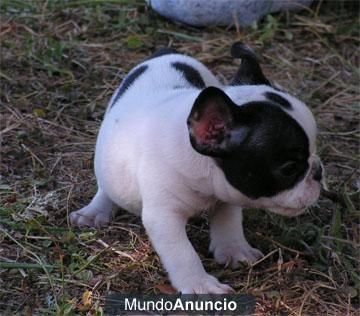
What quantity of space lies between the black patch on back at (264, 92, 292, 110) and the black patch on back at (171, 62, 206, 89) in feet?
2.88

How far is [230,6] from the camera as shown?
7629 millimetres

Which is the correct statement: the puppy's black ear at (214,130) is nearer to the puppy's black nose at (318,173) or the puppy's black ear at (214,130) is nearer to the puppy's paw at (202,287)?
the puppy's black nose at (318,173)

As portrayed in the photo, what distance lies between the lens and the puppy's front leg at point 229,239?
4.80 meters

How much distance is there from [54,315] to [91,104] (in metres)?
2.51

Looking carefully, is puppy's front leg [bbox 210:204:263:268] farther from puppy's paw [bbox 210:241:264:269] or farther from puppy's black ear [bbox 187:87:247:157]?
puppy's black ear [bbox 187:87:247:157]

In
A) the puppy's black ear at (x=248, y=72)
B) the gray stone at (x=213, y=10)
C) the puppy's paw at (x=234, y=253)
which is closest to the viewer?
the puppy's black ear at (x=248, y=72)

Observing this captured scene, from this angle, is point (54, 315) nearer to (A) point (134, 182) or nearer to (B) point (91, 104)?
(A) point (134, 182)

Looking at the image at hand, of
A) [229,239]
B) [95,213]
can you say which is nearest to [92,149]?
[95,213]

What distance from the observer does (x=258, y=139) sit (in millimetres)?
4184

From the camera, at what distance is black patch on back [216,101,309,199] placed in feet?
13.7

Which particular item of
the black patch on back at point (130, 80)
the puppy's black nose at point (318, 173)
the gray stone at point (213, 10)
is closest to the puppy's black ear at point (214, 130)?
the puppy's black nose at point (318, 173)

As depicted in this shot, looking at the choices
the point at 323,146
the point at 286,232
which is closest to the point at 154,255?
the point at 286,232

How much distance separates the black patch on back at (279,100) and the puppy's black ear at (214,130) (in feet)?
0.59

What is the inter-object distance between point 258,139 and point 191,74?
108 centimetres
